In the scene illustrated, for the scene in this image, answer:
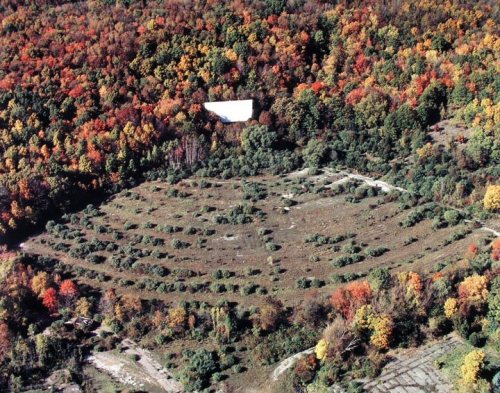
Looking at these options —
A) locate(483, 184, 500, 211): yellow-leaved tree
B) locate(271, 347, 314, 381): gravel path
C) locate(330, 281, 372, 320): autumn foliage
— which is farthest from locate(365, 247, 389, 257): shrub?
locate(271, 347, 314, 381): gravel path

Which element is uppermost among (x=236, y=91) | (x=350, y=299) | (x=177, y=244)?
(x=236, y=91)

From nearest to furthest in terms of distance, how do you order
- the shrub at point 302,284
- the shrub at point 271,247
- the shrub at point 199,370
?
the shrub at point 199,370, the shrub at point 302,284, the shrub at point 271,247

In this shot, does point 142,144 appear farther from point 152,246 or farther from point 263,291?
point 263,291

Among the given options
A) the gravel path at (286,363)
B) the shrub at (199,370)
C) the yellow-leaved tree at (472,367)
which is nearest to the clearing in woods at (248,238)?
the shrub at (199,370)

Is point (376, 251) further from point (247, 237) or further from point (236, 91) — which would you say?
point (236, 91)

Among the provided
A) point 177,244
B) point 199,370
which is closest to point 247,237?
point 177,244

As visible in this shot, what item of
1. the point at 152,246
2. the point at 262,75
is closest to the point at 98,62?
the point at 262,75

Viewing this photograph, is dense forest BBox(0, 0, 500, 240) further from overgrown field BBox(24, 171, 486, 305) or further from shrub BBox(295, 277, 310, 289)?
shrub BBox(295, 277, 310, 289)

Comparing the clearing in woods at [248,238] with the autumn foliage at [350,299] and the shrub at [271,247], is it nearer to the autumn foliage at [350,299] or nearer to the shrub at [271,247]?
the shrub at [271,247]
